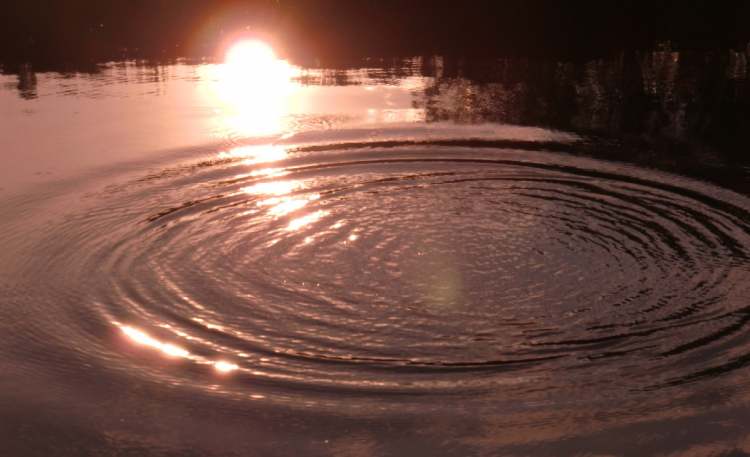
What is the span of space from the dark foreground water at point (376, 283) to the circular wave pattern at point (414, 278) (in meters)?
0.03

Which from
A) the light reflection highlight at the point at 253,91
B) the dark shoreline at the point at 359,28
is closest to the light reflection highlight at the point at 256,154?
the light reflection highlight at the point at 253,91

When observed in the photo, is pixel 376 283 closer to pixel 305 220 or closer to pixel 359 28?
pixel 305 220

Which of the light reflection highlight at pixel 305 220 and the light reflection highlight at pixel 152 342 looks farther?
the light reflection highlight at pixel 305 220

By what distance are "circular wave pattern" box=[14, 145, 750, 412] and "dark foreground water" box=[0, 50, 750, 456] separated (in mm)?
27

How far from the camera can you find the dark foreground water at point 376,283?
16.1 ft

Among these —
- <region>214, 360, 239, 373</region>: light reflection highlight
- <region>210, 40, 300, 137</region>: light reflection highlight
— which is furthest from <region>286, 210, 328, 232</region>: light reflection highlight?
<region>210, 40, 300, 137</region>: light reflection highlight

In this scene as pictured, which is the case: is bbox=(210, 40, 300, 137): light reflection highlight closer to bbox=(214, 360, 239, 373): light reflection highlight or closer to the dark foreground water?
the dark foreground water

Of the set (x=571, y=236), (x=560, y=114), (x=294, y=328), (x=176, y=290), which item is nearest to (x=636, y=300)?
(x=571, y=236)

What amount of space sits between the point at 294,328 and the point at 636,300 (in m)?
2.77

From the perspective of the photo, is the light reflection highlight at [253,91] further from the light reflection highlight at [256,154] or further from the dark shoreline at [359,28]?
the dark shoreline at [359,28]

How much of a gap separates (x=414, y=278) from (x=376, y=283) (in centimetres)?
35

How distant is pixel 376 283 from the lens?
6855mm

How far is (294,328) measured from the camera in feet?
19.9

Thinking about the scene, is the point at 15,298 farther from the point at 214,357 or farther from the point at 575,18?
the point at 575,18
